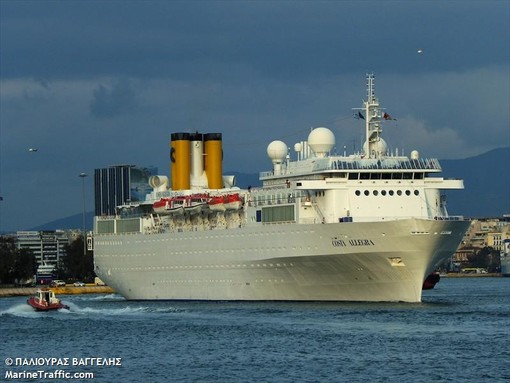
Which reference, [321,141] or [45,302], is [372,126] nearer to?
[321,141]

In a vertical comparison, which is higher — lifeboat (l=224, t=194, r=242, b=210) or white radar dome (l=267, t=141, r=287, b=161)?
white radar dome (l=267, t=141, r=287, b=161)

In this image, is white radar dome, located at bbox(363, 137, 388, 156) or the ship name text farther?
white radar dome, located at bbox(363, 137, 388, 156)

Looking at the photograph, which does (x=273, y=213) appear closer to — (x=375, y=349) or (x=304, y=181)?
(x=304, y=181)

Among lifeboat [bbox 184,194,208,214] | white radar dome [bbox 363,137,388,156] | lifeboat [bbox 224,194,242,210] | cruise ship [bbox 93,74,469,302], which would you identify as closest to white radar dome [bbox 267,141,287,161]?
cruise ship [bbox 93,74,469,302]

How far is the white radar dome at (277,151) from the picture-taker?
267ft

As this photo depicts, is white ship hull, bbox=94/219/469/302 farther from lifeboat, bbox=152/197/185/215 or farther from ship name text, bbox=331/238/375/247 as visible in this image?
lifeboat, bbox=152/197/185/215

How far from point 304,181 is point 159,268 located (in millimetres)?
18801

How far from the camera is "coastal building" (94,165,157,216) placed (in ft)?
340

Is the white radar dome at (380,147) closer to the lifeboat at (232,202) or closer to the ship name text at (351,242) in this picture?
the ship name text at (351,242)

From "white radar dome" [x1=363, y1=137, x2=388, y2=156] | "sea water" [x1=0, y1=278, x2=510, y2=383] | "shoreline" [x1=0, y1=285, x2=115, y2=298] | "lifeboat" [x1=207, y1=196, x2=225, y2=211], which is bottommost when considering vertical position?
"sea water" [x1=0, y1=278, x2=510, y2=383]

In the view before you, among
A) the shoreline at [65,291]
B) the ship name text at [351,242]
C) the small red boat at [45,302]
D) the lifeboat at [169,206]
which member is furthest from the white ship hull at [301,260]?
the shoreline at [65,291]

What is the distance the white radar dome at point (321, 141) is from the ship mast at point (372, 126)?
9.01 ft

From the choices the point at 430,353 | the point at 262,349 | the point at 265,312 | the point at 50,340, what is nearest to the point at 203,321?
the point at 265,312

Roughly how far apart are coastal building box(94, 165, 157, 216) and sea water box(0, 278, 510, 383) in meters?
30.2
